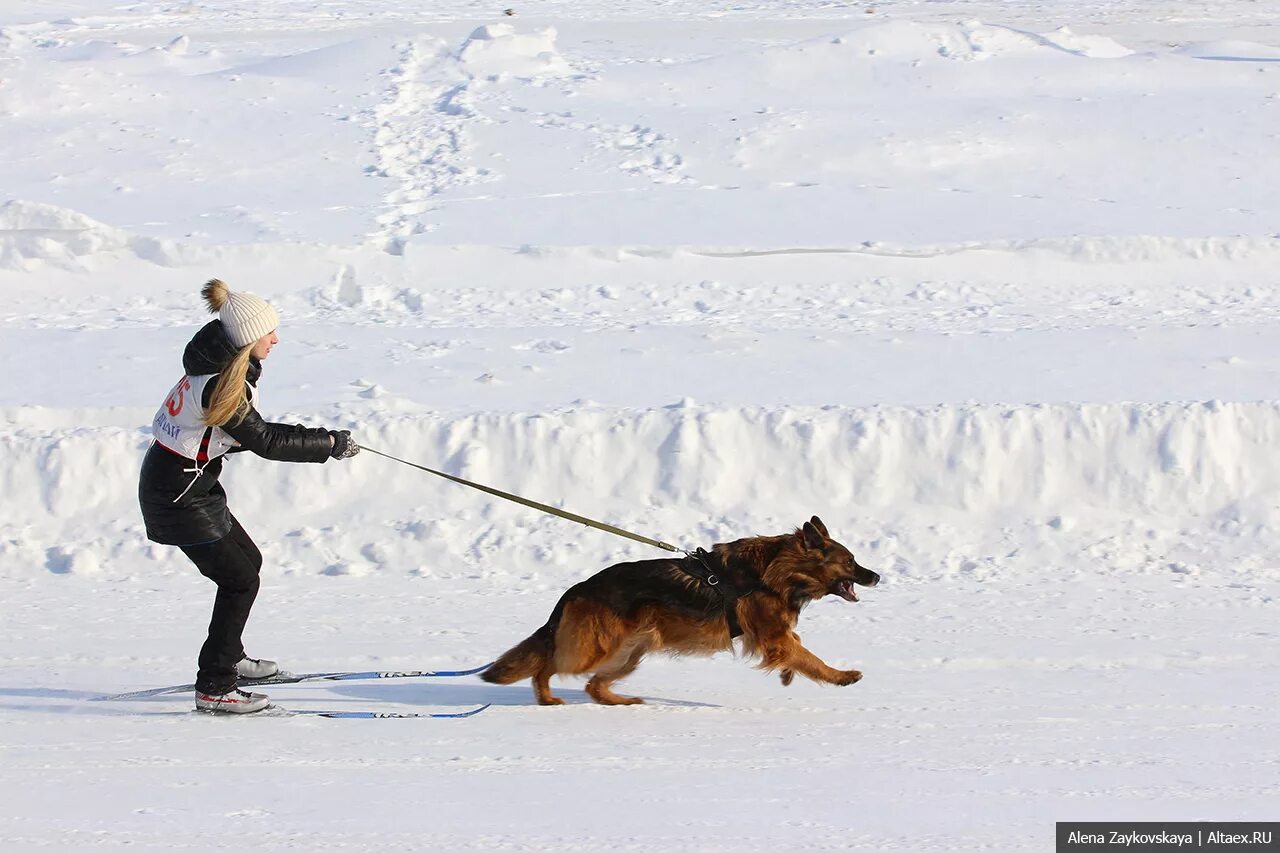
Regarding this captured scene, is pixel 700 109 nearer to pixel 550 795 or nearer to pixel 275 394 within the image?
pixel 275 394

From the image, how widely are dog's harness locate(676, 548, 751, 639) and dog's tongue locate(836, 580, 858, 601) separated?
0.41 meters

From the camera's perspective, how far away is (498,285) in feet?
36.3

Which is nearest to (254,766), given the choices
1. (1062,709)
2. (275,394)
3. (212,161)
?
(1062,709)

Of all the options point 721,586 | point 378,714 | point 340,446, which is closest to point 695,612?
point 721,586

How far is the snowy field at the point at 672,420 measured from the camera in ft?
15.3

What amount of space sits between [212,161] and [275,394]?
6.43m

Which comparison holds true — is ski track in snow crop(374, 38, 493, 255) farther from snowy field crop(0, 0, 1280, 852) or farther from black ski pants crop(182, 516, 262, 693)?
black ski pants crop(182, 516, 262, 693)

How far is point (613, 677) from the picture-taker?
5781 millimetres

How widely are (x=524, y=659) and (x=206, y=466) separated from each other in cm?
152

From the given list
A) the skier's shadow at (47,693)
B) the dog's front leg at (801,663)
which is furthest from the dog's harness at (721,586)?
the skier's shadow at (47,693)

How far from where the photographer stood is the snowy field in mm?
4668

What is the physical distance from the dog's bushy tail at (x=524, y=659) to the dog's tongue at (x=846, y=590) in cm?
124

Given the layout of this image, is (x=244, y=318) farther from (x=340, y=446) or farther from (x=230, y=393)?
(x=340, y=446)

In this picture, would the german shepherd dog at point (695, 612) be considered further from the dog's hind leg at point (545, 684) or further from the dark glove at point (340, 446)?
the dark glove at point (340, 446)
